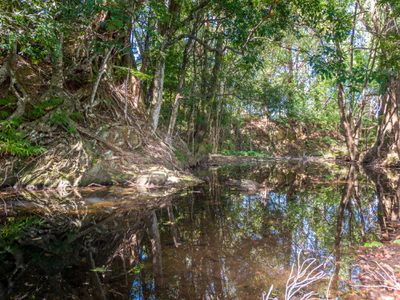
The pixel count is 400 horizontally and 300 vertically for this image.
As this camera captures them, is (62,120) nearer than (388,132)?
Yes

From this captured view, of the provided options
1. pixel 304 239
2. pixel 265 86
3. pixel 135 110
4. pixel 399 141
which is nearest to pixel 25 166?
pixel 135 110

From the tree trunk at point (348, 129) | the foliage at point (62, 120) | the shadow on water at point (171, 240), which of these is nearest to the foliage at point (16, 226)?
the shadow on water at point (171, 240)

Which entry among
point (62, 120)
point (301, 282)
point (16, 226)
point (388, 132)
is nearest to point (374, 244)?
point (301, 282)

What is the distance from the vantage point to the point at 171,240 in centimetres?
429

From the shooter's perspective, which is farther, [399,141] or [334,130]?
[334,130]

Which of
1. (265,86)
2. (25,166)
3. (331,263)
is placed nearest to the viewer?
(331,263)

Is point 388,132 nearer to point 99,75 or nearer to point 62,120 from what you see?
point 99,75

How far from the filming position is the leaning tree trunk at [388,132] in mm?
15413

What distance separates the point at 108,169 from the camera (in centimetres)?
802

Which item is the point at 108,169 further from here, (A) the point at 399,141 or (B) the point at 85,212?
(A) the point at 399,141

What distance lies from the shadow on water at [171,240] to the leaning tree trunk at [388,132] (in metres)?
9.57

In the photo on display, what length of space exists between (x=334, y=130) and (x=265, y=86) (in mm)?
14410

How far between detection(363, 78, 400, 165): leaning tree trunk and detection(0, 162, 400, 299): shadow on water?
957cm

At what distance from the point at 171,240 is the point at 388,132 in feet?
51.7
